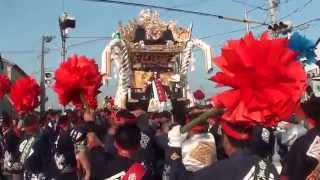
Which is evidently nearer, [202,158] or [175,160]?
[175,160]

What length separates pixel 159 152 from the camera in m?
7.00

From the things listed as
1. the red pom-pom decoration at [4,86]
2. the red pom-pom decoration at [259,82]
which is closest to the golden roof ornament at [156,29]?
the red pom-pom decoration at [4,86]

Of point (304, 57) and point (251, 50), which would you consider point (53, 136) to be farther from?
point (251, 50)

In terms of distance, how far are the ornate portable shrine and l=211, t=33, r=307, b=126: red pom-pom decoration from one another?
28617 millimetres

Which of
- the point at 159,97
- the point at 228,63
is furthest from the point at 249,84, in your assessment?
the point at 159,97

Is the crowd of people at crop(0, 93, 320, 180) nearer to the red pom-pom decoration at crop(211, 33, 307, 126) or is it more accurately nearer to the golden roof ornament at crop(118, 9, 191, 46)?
the red pom-pom decoration at crop(211, 33, 307, 126)

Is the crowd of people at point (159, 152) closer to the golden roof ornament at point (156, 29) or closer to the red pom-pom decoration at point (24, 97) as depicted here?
the red pom-pom decoration at point (24, 97)

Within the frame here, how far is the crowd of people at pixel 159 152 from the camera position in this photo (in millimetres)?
3721

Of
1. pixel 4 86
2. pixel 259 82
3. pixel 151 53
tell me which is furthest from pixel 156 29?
pixel 259 82

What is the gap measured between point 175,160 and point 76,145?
2090mm

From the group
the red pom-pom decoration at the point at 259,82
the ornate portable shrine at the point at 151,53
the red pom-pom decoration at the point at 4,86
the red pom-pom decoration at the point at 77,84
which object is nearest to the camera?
the red pom-pom decoration at the point at 259,82

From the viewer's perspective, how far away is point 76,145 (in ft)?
22.0

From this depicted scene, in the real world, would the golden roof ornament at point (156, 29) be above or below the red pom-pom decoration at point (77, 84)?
above

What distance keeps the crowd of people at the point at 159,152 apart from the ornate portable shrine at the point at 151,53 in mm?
23314
